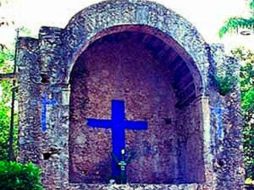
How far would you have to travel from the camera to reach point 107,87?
1198 centimetres

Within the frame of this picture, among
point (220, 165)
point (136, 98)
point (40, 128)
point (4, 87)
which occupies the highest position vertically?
point (4, 87)

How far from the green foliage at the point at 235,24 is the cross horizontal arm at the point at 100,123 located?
3.25 m

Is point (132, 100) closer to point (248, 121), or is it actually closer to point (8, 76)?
point (8, 76)

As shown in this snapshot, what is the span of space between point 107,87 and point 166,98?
153 centimetres

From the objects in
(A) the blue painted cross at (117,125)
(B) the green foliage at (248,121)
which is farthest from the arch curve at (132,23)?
(B) the green foliage at (248,121)

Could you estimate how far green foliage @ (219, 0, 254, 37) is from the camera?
1128 centimetres

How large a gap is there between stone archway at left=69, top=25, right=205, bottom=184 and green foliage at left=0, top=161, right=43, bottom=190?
3787 mm

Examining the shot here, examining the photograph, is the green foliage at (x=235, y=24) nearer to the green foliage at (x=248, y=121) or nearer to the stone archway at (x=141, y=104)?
the stone archway at (x=141, y=104)

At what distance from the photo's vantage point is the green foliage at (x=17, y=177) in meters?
6.97

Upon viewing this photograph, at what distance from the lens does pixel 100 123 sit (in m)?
11.6

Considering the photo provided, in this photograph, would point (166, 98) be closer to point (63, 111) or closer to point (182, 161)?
point (182, 161)

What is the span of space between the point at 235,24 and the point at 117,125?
11.6 feet

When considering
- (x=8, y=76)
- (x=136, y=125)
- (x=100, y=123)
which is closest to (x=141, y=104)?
(x=136, y=125)

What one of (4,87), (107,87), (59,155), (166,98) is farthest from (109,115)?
(4,87)
